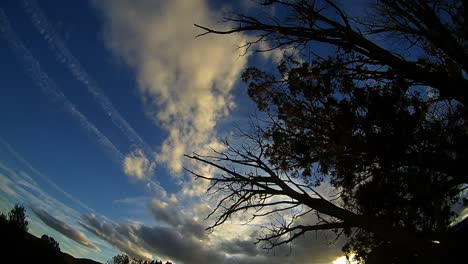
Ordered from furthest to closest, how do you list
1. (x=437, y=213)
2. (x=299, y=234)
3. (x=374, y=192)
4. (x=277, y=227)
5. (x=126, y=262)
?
1. (x=126, y=262)
2. (x=374, y=192)
3. (x=437, y=213)
4. (x=277, y=227)
5. (x=299, y=234)

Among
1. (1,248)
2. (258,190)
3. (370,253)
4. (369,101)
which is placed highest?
(369,101)

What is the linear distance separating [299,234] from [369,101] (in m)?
4.20

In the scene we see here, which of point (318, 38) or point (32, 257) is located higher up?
point (318, 38)

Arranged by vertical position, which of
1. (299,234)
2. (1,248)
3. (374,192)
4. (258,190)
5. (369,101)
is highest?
(369,101)

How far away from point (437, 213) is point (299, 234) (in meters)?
4.22

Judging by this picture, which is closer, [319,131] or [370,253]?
[319,131]

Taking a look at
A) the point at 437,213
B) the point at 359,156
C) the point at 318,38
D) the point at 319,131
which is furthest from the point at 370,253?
the point at 318,38

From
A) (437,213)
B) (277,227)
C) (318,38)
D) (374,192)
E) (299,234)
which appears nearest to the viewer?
(318,38)

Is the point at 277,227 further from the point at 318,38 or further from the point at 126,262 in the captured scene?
the point at 126,262

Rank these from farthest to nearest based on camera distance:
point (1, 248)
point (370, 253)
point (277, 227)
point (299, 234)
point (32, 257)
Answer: point (32, 257)
point (1, 248)
point (370, 253)
point (277, 227)
point (299, 234)

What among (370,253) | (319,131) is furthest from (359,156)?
(370,253)

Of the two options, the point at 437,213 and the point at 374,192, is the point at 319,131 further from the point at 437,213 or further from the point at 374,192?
the point at 437,213

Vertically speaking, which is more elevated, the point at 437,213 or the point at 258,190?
the point at 437,213

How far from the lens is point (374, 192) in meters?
9.82
